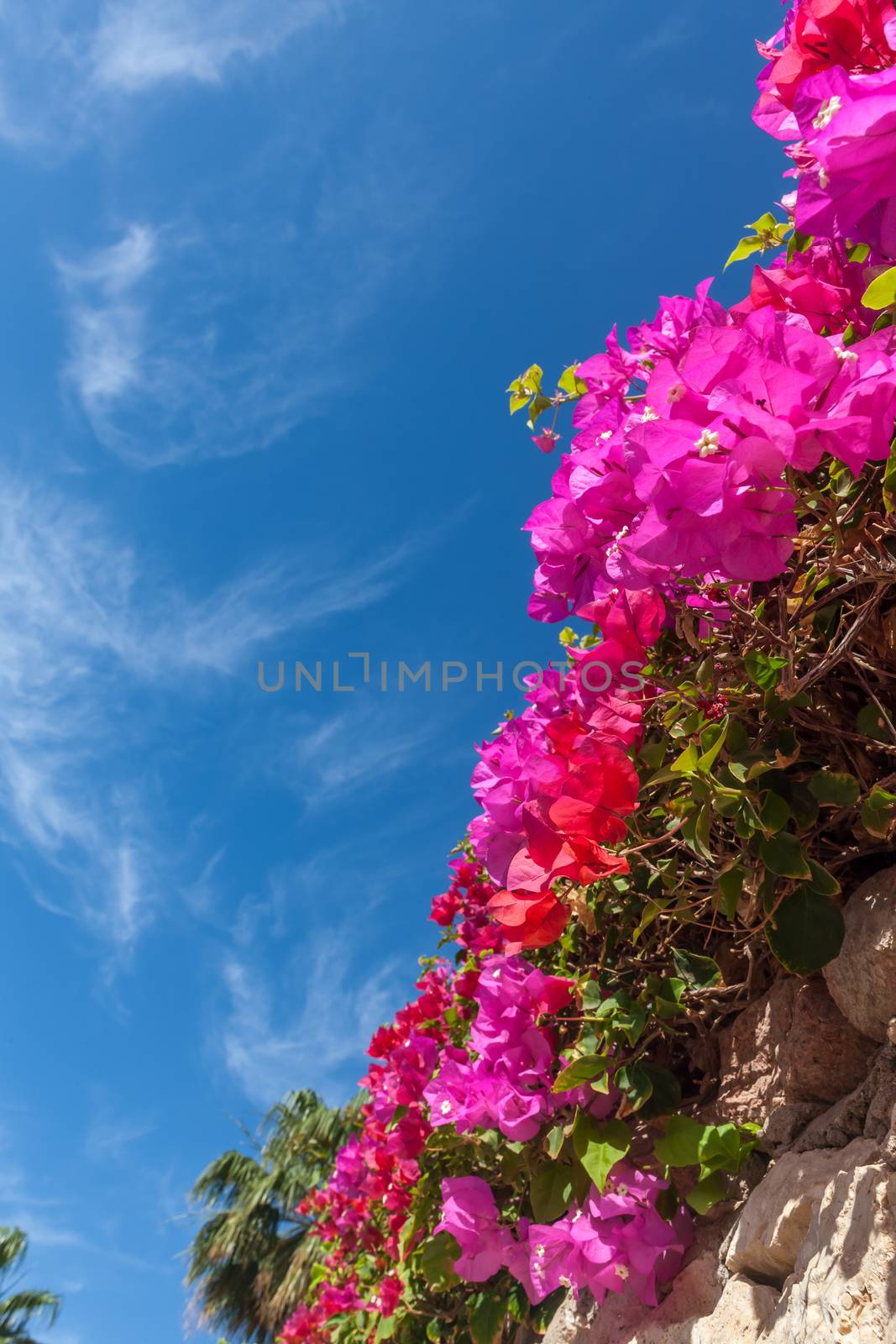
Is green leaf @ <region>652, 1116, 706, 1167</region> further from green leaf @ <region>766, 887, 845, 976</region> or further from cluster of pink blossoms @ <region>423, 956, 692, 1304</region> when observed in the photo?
green leaf @ <region>766, 887, 845, 976</region>

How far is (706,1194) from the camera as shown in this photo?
133 centimetres

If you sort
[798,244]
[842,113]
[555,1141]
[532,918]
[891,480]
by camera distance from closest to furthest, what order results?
[842,113], [891,480], [532,918], [798,244], [555,1141]

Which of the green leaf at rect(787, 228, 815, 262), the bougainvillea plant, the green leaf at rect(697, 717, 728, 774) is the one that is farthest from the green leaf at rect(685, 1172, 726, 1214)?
the green leaf at rect(787, 228, 815, 262)

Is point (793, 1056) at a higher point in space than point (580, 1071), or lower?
lower

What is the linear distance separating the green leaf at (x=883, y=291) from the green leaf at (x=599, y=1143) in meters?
1.07

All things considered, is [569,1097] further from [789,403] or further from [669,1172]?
[789,403]

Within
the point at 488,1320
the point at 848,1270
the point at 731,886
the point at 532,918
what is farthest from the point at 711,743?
the point at 488,1320

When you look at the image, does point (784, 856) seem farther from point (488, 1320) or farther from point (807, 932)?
point (488, 1320)

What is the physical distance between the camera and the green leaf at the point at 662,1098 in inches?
54.6

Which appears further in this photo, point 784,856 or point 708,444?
point 784,856

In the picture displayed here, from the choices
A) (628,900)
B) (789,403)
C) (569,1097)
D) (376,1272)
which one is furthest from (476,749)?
(376,1272)

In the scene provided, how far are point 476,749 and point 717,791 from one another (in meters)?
0.68

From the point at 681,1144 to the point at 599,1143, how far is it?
0.36 ft

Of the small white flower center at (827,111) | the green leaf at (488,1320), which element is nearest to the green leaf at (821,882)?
the small white flower center at (827,111)
